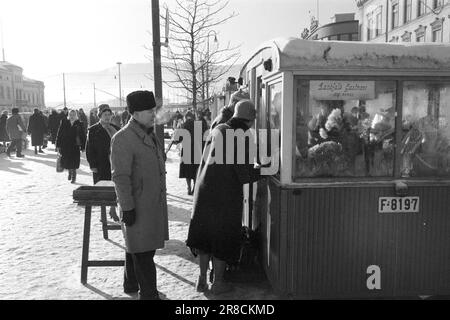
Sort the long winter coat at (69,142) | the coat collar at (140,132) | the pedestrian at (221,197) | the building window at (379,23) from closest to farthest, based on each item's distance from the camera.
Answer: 1. the coat collar at (140,132)
2. the pedestrian at (221,197)
3. the long winter coat at (69,142)
4. the building window at (379,23)

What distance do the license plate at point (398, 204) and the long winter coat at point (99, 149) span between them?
4130 millimetres

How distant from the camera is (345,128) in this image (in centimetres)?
392

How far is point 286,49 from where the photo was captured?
3623 millimetres

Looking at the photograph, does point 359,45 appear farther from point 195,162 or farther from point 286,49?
point 195,162

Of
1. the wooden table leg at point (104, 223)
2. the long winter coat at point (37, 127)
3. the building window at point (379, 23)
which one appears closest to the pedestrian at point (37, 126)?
the long winter coat at point (37, 127)

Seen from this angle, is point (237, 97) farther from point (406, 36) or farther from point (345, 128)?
point (406, 36)

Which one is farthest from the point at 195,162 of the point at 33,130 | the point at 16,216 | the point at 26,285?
the point at 33,130

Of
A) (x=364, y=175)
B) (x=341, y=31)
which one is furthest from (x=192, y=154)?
(x=341, y=31)

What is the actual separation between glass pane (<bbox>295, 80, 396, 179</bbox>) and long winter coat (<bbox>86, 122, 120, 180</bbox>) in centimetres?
361

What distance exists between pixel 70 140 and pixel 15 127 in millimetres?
6553

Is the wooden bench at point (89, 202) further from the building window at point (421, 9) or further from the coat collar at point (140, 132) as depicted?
the building window at point (421, 9)

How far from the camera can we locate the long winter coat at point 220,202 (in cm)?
403
